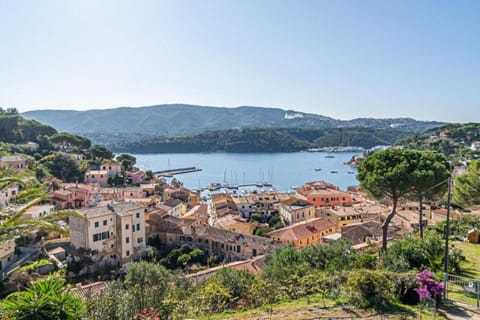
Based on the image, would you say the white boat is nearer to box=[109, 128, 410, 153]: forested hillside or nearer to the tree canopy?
the tree canopy

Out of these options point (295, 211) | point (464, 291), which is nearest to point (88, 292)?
point (464, 291)

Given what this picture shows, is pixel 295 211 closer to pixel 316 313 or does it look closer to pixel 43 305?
pixel 316 313

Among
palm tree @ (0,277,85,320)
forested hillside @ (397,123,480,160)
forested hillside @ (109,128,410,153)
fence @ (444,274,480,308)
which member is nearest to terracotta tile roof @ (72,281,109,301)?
palm tree @ (0,277,85,320)

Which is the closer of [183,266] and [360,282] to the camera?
[360,282]

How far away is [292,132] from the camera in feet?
542

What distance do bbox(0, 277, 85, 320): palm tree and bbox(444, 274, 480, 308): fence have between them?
6.25m

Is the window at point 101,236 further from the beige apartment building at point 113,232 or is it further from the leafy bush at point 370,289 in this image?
the leafy bush at point 370,289

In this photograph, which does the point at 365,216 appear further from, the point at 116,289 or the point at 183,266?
the point at 116,289

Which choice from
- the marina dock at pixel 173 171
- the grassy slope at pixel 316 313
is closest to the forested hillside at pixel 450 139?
the marina dock at pixel 173 171

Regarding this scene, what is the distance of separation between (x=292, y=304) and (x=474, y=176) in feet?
32.1

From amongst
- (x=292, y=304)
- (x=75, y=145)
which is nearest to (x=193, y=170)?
(x=75, y=145)

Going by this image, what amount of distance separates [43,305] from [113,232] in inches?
826

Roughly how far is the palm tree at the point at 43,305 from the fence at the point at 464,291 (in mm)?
6250

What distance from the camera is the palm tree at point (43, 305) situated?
388 cm
